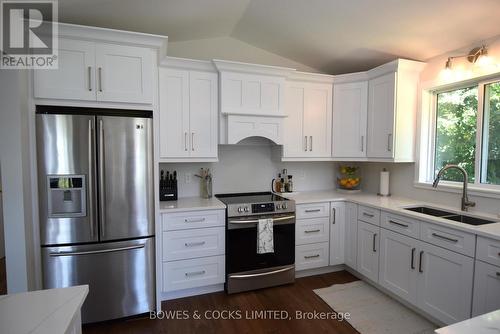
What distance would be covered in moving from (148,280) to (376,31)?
3.07m

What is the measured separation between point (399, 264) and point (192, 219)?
1.94m

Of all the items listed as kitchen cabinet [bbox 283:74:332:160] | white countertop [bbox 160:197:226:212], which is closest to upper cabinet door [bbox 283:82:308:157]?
kitchen cabinet [bbox 283:74:332:160]

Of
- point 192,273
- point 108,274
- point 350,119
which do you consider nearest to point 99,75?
point 108,274

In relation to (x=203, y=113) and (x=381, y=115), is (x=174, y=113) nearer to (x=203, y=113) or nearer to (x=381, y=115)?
(x=203, y=113)

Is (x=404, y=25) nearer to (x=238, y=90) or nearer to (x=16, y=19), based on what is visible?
(x=238, y=90)

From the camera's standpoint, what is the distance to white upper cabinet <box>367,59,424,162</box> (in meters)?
2.89

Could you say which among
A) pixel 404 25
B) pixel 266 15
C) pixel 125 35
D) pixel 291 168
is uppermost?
pixel 266 15

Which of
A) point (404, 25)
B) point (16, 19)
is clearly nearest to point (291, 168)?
point (404, 25)

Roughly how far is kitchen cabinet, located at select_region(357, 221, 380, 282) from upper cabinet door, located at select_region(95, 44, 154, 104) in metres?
2.45

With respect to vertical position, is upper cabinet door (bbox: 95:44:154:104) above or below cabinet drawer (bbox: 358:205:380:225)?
above

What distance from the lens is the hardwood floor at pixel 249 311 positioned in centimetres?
222

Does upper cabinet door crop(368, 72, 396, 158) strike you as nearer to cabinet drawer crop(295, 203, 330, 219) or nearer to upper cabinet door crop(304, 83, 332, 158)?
upper cabinet door crop(304, 83, 332, 158)

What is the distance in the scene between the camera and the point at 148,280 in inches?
93.4

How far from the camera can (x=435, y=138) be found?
2988 millimetres
